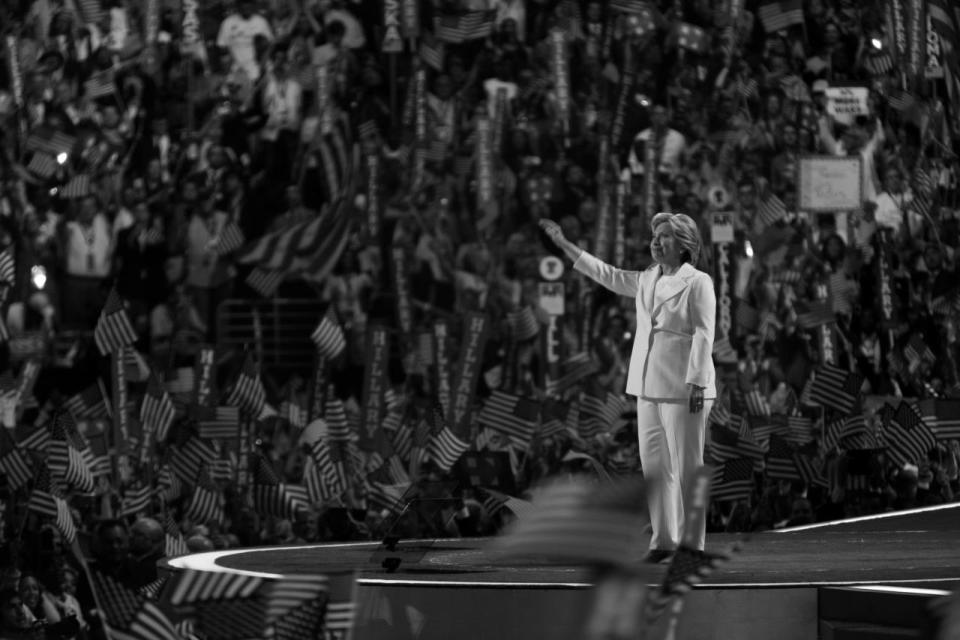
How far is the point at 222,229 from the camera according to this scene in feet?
71.4

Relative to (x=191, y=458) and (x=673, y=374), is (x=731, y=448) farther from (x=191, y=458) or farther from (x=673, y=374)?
(x=673, y=374)

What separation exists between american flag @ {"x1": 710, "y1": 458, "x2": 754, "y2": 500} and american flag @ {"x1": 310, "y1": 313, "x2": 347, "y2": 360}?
4.60 meters

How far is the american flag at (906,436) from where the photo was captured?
15.4 meters

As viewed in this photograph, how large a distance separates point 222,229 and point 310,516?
820cm

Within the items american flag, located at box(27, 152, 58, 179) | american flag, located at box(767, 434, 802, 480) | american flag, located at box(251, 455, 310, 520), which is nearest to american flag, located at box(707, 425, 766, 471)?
american flag, located at box(767, 434, 802, 480)

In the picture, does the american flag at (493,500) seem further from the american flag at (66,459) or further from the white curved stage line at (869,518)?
the american flag at (66,459)

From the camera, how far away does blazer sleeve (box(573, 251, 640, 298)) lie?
1009 cm

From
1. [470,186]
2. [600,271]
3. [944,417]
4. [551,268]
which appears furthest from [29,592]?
[470,186]

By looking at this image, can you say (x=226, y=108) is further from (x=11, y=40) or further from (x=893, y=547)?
(x=893, y=547)

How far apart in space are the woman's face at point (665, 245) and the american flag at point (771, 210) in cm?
1172

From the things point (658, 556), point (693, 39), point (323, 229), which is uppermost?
point (693, 39)

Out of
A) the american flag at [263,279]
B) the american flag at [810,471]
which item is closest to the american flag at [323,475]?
the american flag at [810,471]

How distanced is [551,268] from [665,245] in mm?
10635

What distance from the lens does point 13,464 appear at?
1405cm
